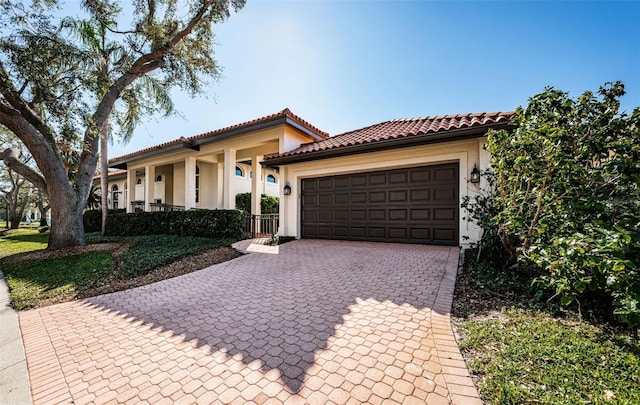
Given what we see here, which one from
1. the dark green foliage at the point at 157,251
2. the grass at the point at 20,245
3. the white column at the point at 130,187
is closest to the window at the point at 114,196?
the white column at the point at 130,187

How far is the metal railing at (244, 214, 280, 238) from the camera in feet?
35.3

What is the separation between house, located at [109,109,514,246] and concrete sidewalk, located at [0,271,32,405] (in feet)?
22.6

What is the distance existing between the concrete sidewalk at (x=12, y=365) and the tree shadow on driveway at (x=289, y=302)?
3.01 feet

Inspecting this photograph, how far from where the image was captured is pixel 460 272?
5020 millimetres

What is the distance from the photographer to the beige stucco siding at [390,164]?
6.70 meters

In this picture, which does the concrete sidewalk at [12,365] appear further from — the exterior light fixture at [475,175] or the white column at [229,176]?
the white column at [229,176]

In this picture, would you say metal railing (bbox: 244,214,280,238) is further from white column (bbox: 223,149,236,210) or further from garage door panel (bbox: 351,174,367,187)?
garage door panel (bbox: 351,174,367,187)

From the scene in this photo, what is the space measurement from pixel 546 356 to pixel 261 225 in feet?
33.5

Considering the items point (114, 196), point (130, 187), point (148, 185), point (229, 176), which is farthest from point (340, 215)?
point (114, 196)

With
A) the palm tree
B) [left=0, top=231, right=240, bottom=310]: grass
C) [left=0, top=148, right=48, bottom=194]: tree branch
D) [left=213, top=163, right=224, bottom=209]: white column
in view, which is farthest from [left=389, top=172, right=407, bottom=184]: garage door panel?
[left=0, top=148, right=48, bottom=194]: tree branch

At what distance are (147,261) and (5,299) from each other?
7.92 ft

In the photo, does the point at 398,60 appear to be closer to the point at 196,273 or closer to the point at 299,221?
the point at 299,221

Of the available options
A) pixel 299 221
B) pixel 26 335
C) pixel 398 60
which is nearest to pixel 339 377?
pixel 26 335

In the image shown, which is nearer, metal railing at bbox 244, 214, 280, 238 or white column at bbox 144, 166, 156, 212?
metal railing at bbox 244, 214, 280, 238
